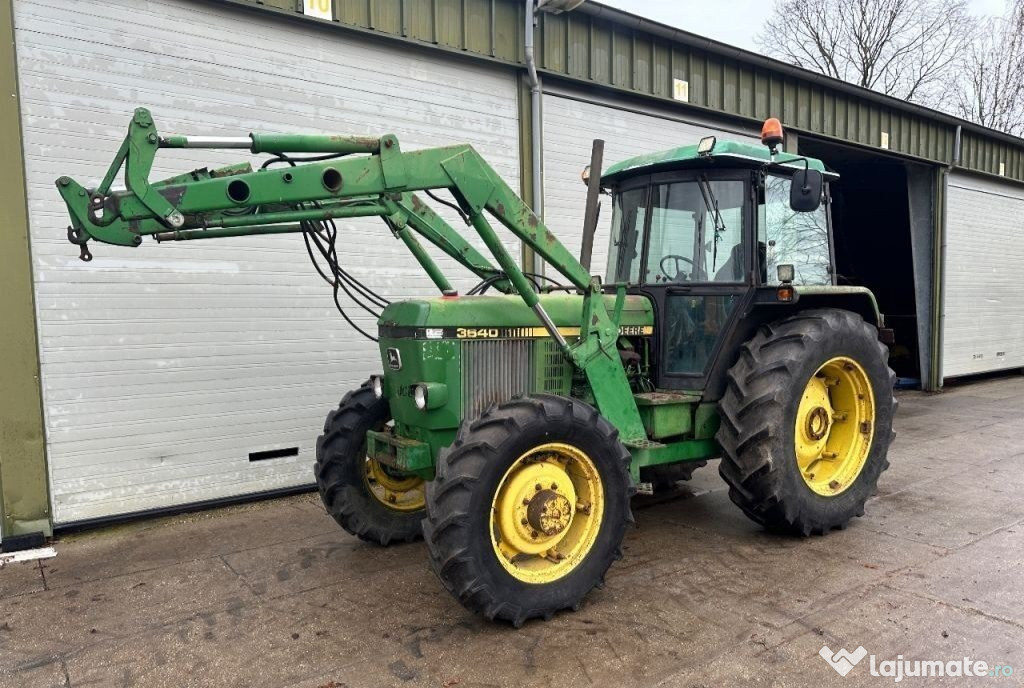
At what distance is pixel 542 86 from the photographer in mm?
7078

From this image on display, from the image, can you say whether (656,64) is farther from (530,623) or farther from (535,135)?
(530,623)

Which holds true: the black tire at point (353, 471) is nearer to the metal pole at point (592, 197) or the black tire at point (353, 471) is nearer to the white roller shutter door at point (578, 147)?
the metal pole at point (592, 197)

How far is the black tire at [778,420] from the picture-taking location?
415 centimetres

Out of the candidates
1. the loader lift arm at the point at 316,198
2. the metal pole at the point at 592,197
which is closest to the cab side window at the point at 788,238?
the metal pole at the point at 592,197

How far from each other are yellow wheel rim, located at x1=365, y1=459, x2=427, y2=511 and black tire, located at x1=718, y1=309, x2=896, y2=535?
6.17ft

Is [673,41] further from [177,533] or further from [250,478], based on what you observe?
[177,533]

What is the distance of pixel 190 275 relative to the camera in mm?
5422

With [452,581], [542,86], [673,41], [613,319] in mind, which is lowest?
[452,581]

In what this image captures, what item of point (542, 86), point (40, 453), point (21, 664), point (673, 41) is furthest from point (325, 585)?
point (673, 41)

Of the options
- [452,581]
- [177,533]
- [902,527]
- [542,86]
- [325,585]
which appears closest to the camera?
[452,581]

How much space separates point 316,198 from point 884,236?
11812 mm

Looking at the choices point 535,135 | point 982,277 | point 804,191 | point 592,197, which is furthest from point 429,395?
point 982,277

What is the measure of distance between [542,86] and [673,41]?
6.29 feet

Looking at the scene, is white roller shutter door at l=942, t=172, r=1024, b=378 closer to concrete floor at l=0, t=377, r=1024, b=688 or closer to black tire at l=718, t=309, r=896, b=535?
concrete floor at l=0, t=377, r=1024, b=688
